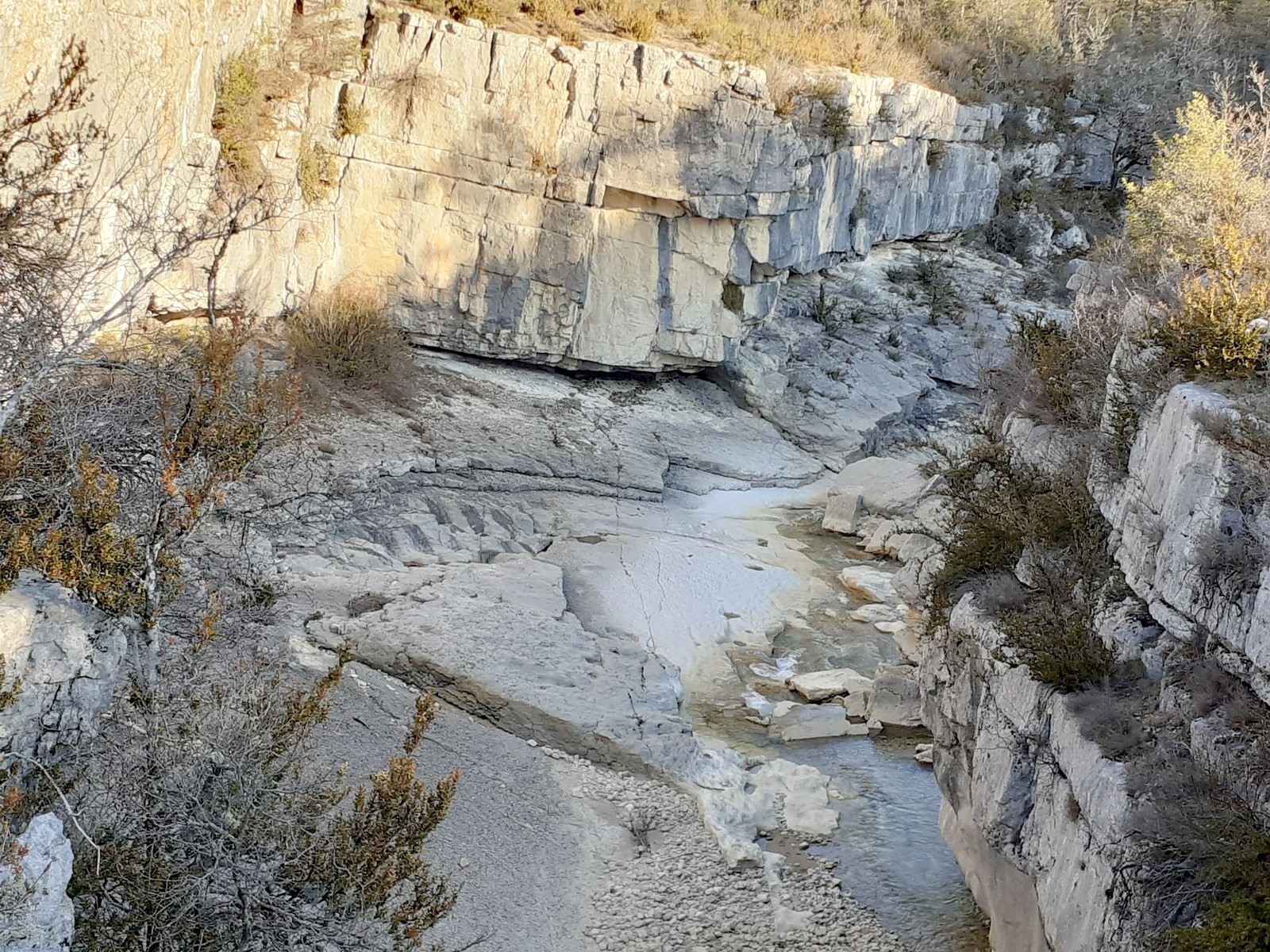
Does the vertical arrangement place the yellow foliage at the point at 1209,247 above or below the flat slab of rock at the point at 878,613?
above

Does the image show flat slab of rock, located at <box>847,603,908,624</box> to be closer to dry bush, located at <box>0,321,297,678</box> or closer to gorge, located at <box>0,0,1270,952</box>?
gorge, located at <box>0,0,1270,952</box>

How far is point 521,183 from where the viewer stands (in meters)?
16.7

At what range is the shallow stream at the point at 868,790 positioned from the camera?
8242 millimetres

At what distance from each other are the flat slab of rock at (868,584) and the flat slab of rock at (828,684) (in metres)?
2.33

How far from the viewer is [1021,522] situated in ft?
27.2

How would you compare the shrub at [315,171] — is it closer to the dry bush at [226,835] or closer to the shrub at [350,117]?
the shrub at [350,117]

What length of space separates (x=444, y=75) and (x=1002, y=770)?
41.9ft

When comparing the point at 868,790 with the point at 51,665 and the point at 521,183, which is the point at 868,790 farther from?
the point at 521,183

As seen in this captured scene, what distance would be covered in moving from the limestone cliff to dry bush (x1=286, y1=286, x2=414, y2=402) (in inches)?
26.2

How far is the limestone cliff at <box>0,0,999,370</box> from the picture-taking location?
50.7 feet

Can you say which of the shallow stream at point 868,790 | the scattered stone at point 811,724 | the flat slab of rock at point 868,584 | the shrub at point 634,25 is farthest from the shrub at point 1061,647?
the shrub at point 634,25

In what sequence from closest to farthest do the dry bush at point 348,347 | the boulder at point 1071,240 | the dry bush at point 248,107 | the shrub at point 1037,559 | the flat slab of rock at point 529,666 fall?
the shrub at point 1037,559
the flat slab of rock at point 529,666
the dry bush at point 248,107
the dry bush at point 348,347
the boulder at point 1071,240

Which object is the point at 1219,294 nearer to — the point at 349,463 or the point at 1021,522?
the point at 1021,522

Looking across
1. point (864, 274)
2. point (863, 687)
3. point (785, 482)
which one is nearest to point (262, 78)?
point (785, 482)
